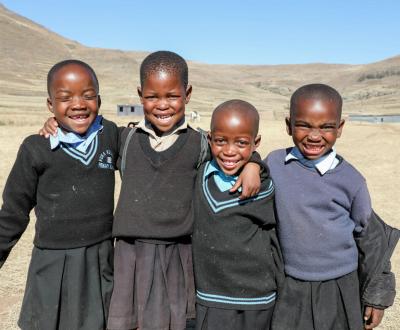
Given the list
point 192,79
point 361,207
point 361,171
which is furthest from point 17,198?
point 192,79

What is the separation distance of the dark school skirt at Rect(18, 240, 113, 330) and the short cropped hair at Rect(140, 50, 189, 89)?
88 centimetres

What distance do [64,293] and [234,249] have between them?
2.67 ft

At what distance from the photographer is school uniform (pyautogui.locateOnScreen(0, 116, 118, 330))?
2.12m

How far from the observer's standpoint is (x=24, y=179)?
2.11 metres

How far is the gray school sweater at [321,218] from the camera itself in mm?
2121

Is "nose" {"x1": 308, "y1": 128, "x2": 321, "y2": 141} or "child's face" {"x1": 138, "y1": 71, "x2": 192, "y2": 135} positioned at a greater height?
"child's face" {"x1": 138, "y1": 71, "x2": 192, "y2": 135}

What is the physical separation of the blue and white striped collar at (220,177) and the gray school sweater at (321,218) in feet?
0.75

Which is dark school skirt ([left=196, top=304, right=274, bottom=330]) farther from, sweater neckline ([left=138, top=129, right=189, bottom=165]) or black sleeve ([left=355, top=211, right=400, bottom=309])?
sweater neckline ([left=138, top=129, right=189, bottom=165])

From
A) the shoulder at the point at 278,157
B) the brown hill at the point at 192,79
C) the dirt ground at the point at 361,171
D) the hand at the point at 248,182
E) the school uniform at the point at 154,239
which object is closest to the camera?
the hand at the point at 248,182

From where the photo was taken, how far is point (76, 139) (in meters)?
2.17

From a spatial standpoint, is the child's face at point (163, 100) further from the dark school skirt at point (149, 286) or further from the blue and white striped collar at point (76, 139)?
the dark school skirt at point (149, 286)

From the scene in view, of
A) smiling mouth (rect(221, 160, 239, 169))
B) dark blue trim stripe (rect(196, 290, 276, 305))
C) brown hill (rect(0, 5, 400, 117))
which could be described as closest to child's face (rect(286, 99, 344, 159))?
smiling mouth (rect(221, 160, 239, 169))

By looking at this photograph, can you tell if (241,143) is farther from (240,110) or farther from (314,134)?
(314,134)

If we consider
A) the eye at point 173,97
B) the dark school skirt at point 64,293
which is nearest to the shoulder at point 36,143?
the dark school skirt at point 64,293
